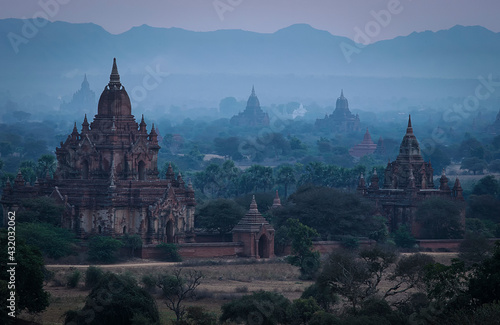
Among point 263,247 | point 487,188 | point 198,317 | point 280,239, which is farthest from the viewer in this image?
point 487,188

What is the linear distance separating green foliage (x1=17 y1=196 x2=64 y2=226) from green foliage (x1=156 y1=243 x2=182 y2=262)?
5.42 meters

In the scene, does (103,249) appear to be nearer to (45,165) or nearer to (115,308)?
(115,308)

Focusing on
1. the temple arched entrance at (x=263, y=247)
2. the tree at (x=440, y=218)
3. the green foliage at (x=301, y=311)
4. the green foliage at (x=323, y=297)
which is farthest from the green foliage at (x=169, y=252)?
the green foliage at (x=301, y=311)

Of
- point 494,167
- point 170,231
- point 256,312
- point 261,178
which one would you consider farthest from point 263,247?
point 494,167

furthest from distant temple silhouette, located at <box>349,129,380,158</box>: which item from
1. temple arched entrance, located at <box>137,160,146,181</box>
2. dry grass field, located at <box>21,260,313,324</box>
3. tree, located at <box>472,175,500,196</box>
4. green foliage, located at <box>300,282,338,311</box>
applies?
green foliage, located at <box>300,282,338,311</box>

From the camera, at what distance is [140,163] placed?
222 ft

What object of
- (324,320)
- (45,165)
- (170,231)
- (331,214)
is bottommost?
(324,320)

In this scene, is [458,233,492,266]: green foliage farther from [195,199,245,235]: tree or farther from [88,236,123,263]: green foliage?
[88,236,123,263]: green foliage

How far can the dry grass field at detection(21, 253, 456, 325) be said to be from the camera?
159ft

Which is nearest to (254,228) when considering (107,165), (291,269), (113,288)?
(291,269)

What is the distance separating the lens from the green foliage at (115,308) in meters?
40.8

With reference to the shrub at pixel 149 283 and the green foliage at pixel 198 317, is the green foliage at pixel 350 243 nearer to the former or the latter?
the shrub at pixel 149 283

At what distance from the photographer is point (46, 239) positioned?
59000 millimetres

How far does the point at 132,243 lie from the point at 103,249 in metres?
2.07
